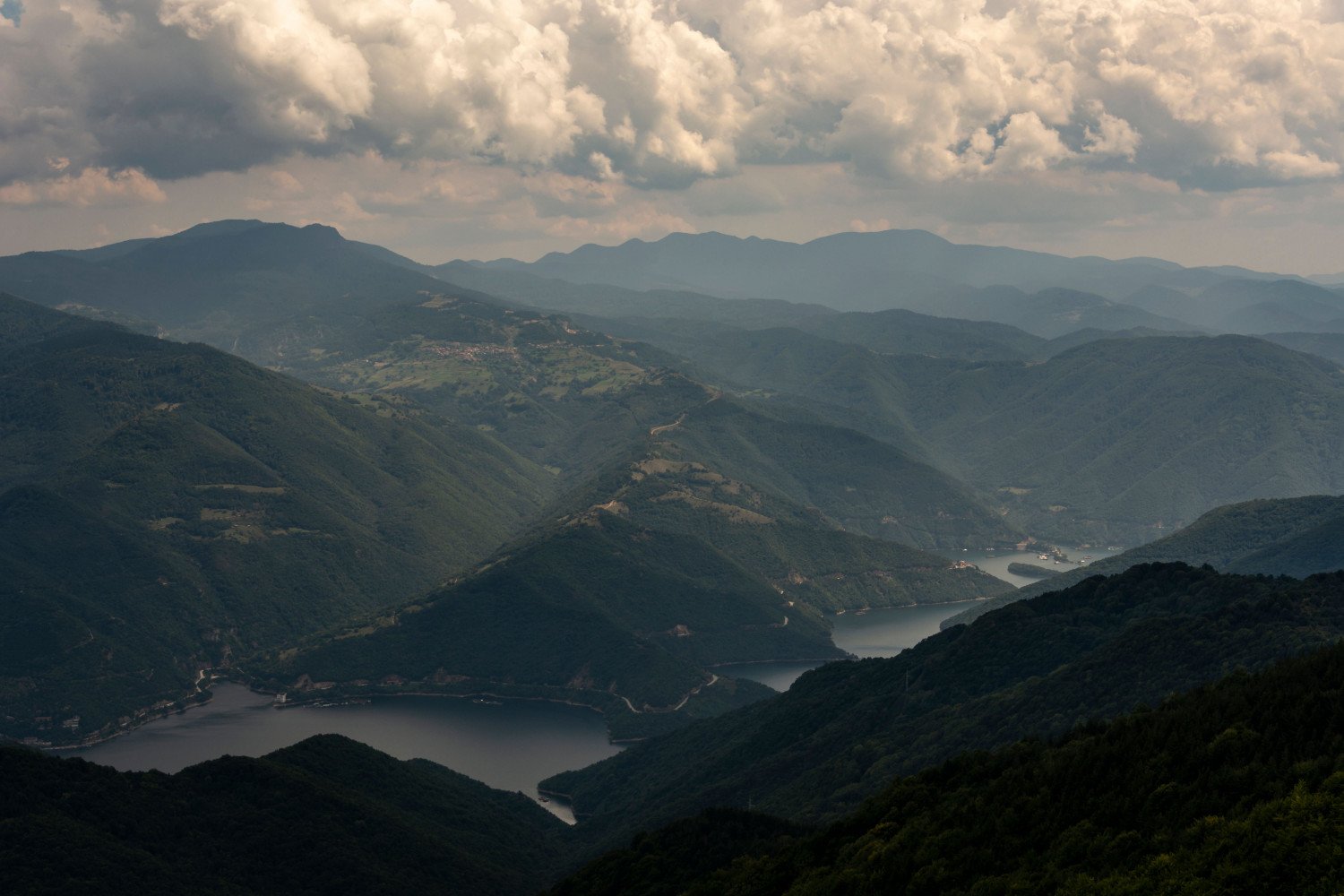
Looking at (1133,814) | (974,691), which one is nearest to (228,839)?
(974,691)

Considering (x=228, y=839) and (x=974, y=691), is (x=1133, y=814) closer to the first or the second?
(x=228, y=839)

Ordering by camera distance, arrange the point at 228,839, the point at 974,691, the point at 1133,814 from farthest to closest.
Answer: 1. the point at 974,691
2. the point at 228,839
3. the point at 1133,814

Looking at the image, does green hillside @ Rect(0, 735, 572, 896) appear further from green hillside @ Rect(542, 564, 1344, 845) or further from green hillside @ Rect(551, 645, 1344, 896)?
green hillside @ Rect(551, 645, 1344, 896)

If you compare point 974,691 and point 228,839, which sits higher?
point 974,691

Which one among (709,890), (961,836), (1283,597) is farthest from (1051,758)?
(1283,597)

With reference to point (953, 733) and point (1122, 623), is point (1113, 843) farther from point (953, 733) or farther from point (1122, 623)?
point (1122, 623)

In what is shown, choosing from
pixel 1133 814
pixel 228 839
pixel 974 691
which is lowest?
pixel 228 839

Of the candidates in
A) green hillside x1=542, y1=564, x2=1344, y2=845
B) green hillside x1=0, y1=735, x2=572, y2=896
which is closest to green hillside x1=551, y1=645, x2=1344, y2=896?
green hillside x1=542, y1=564, x2=1344, y2=845
